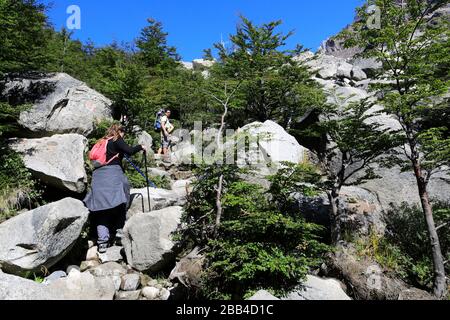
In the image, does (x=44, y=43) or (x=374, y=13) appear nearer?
(x=374, y=13)

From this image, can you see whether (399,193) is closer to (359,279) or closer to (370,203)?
(370,203)

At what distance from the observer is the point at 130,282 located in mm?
5598

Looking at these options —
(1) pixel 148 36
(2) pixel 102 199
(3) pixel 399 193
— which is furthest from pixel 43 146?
(1) pixel 148 36

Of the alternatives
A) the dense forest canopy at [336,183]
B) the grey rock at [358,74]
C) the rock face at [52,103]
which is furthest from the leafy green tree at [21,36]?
the grey rock at [358,74]

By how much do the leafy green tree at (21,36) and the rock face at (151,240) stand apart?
214 inches

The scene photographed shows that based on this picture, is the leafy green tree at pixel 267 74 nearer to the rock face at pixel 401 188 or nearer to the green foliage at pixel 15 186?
the rock face at pixel 401 188

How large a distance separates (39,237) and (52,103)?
5.12 meters

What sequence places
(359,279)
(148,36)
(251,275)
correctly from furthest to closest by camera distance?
(148,36) < (359,279) < (251,275)

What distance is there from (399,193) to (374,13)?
4358 millimetres

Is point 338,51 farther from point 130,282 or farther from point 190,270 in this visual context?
point 130,282

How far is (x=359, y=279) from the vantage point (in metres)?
5.38

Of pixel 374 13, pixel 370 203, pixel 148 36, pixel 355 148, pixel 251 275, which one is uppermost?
pixel 148 36

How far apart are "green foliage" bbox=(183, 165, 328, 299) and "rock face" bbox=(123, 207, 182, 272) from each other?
38 cm

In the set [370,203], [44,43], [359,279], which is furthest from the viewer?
[44,43]
